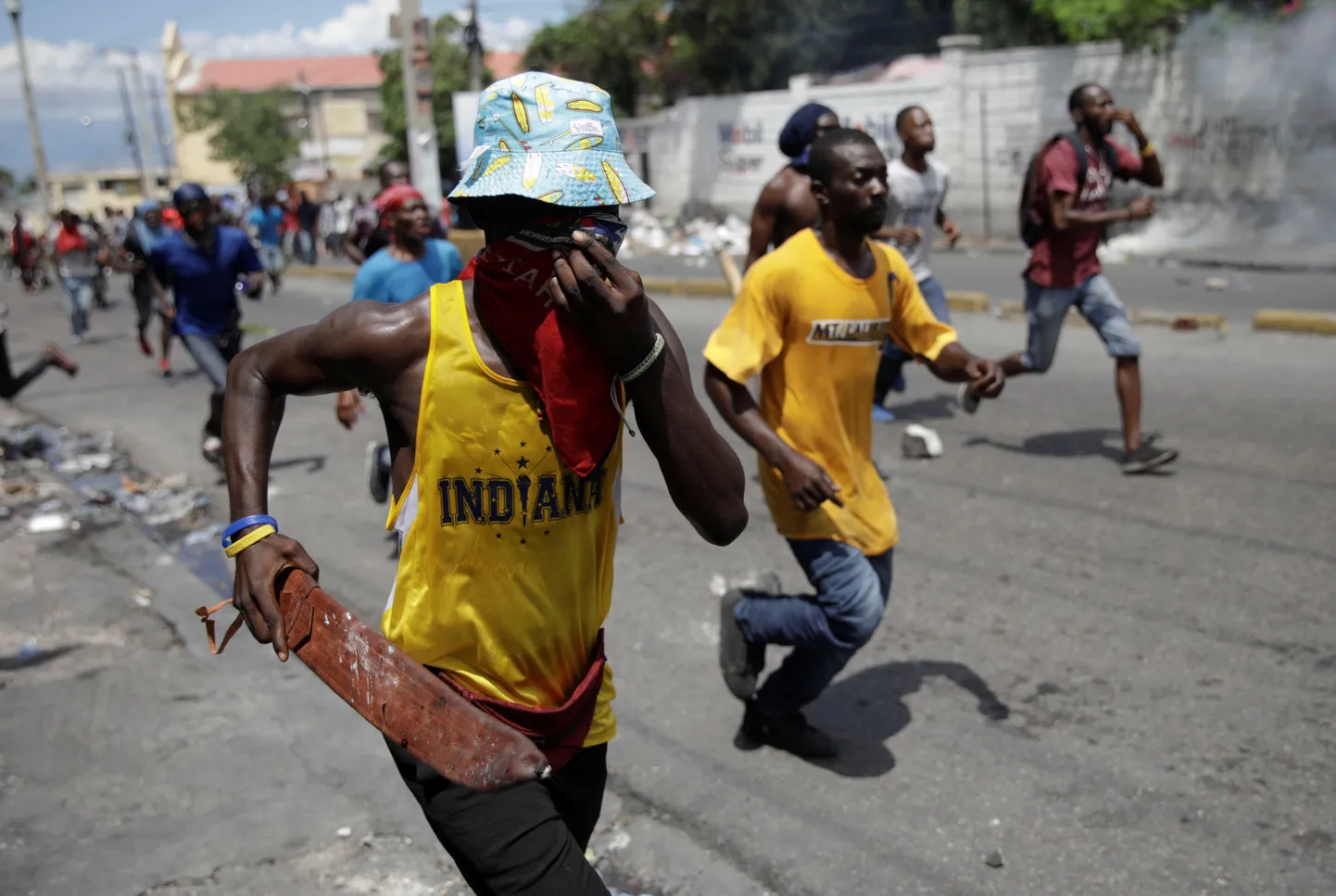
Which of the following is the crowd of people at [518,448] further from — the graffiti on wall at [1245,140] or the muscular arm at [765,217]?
the graffiti on wall at [1245,140]

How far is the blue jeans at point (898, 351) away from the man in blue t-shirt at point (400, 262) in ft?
8.81

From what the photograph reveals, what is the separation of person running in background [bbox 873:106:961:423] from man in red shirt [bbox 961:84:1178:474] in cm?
64

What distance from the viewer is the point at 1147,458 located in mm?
6703

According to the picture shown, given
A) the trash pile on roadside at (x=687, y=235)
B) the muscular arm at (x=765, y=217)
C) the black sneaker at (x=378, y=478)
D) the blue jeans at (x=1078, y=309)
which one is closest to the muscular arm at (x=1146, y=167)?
the blue jeans at (x=1078, y=309)

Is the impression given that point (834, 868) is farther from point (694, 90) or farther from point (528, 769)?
point (694, 90)

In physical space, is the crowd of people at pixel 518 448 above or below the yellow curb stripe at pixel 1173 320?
above

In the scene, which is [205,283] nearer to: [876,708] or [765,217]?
[765,217]

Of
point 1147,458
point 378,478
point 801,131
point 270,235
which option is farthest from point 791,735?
point 270,235

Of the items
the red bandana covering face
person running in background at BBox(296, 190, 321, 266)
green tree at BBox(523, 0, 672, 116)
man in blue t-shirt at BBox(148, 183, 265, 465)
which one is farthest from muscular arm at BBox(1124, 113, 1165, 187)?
green tree at BBox(523, 0, 672, 116)

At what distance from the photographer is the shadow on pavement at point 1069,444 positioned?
23.9 feet

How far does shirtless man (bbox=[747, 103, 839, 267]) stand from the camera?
19.1 feet

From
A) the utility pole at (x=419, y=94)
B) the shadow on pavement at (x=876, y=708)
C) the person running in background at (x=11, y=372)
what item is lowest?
the shadow on pavement at (x=876, y=708)

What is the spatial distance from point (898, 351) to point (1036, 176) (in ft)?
4.40

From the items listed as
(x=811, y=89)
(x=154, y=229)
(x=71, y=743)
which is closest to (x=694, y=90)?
(x=811, y=89)
